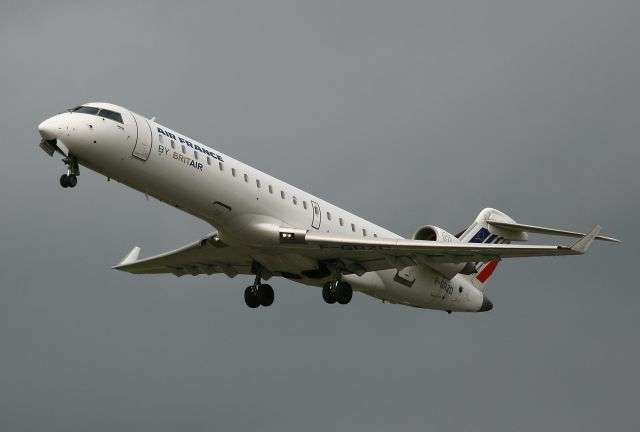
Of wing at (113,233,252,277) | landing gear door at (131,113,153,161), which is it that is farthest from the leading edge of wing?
landing gear door at (131,113,153,161)

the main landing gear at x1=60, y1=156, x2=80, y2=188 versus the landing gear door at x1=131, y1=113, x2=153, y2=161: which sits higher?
the landing gear door at x1=131, y1=113, x2=153, y2=161

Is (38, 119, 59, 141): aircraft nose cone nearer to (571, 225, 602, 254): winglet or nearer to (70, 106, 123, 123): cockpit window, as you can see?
(70, 106, 123, 123): cockpit window

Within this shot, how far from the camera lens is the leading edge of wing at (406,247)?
34656 millimetres

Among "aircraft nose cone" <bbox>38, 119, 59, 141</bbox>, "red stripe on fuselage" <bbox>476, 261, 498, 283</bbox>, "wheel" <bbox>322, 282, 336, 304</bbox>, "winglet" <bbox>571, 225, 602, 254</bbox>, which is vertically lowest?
"wheel" <bbox>322, 282, 336, 304</bbox>

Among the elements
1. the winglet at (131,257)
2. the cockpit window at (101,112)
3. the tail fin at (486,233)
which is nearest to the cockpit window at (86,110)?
the cockpit window at (101,112)

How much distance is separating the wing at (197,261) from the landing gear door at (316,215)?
2.05m

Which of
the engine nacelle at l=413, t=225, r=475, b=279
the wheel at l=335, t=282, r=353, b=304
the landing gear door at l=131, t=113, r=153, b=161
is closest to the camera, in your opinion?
the landing gear door at l=131, t=113, r=153, b=161

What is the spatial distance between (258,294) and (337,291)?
3076 mm

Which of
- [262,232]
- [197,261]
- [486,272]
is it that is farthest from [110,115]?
[486,272]

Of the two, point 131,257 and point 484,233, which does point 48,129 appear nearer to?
point 131,257

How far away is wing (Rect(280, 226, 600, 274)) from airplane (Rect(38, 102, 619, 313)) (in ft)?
0.09

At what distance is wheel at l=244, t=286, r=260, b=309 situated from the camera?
38750mm

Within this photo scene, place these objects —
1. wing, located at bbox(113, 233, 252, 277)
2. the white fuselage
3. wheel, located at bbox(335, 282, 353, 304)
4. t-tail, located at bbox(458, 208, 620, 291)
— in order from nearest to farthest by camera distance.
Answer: the white fuselage, wheel, located at bbox(335, 282, 353, 304), wing, located at bbox(113, 233, 252, 277), t-tail, located at bbox(458, 208, 620, 291)

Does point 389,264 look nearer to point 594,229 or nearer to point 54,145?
point 594,229
